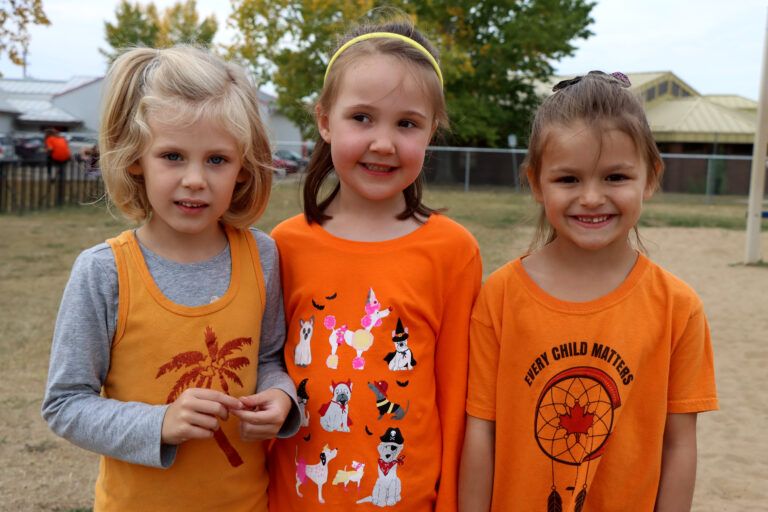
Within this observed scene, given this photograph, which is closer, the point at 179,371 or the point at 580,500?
the point at 179,371

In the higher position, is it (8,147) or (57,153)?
(8,147)

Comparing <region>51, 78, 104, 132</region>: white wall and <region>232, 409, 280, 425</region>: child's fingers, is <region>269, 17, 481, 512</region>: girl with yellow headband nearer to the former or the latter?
<region>232, 409, 280, 425</region>: child's fingers

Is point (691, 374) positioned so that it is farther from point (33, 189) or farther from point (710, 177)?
point (710, 177)

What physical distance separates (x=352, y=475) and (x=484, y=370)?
44cm

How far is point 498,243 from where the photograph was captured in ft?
39.8

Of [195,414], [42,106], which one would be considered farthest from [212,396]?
[42,106]

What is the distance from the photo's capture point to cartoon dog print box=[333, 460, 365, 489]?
1.92 m

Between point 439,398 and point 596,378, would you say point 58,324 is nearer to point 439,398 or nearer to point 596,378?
point 439,398

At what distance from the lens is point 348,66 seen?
2057mm

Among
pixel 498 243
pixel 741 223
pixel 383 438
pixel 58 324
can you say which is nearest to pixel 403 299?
pixel 383 438

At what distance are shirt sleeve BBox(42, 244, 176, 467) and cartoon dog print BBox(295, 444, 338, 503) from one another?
1.21 feet

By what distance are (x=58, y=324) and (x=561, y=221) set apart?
1251 mm

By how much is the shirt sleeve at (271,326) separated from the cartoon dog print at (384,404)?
0.21 metres

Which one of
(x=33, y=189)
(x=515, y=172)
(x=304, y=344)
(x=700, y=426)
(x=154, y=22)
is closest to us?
(x=304, y=344)
